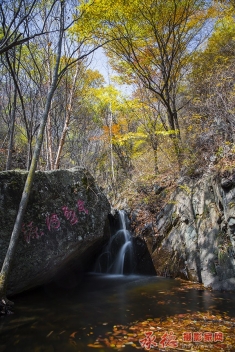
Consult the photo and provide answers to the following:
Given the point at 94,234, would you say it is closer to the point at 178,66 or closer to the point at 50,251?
the point at 50,251

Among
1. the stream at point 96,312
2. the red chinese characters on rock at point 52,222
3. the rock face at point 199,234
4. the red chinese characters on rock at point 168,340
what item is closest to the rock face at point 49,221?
the red chinese characters on rock at point 52,222

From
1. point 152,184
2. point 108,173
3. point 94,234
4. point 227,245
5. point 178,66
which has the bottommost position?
point 227,245

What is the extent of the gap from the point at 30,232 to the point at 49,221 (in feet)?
1.78

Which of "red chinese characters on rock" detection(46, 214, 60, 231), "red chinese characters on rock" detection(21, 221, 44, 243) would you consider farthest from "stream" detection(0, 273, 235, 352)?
"red chinese characters on rock" detection(46, 214, 60, 231)

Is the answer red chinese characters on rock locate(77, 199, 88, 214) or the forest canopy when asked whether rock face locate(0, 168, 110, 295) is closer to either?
red chinese characters on rock locate(77, 199, 88, 214)

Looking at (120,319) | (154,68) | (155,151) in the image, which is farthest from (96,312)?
(154,68)

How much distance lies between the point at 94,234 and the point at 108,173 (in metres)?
14.4

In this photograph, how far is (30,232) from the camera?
5938mm

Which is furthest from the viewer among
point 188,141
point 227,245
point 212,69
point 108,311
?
point 212,69

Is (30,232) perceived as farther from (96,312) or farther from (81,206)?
(96,312)

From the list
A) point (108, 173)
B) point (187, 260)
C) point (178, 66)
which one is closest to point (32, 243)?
point (187, 260)

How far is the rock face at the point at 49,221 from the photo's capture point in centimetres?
576

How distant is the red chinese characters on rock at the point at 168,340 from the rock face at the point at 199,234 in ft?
10.0

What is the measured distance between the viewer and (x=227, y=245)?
6.61 metres
